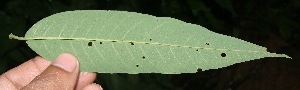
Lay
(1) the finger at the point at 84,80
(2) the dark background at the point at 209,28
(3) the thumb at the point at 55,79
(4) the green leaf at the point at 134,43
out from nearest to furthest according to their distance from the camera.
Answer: (4) the green leaf at the point at 134,43 → (3) the thumb at the point at 55,79 → (1) the finger at the point at 84,80 → (2) the dark background at the point at 209,28

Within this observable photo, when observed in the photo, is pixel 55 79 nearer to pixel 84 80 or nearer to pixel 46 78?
pixel 46 78

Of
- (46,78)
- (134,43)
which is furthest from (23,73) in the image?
(134,43)

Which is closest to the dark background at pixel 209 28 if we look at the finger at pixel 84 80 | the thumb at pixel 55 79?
the finger at pixel 84 80

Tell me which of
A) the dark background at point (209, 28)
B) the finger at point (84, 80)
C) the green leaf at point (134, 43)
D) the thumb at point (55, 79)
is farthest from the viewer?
the dark background at point (209, 28)

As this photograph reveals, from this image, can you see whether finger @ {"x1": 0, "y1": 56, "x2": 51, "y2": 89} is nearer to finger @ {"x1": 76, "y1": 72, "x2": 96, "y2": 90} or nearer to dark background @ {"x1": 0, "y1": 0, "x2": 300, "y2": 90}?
finger @ {"x1": 76, "y1": 72, "x2": 96, "y2": 90}

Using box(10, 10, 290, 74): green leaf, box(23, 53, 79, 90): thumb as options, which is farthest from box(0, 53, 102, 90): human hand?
box(10, 10, 290, 74): green leaf

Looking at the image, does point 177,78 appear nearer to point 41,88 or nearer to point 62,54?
point 41,88

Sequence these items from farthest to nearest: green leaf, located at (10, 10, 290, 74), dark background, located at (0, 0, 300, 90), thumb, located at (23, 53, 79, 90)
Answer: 1. dark background, located at (0, 0, 300, 90)
2. thumb, located at (23, 53, 79, 90)
3. green leaf, located at (10, 10, 290, 74)

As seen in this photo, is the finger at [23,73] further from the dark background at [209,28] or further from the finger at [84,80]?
the dark background at [209,28]
